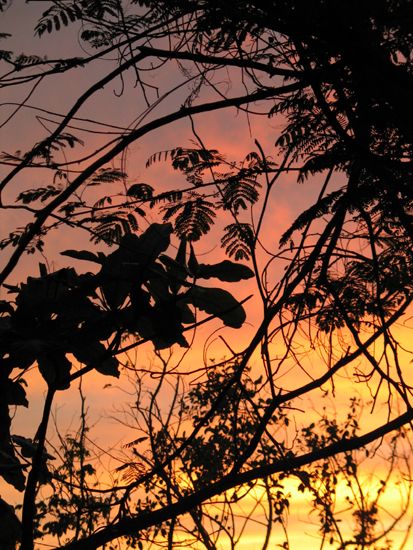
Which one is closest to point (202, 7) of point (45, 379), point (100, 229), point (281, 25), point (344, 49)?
point (281, 25)

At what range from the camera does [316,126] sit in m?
3.73

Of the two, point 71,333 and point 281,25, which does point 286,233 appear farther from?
point 71,333

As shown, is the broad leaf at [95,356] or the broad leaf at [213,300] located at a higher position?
the broad leaf at [213,300]

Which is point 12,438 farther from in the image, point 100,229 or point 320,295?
point 320,295

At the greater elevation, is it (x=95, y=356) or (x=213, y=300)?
(x=213, y=300)

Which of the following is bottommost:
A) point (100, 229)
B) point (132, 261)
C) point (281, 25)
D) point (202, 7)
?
point (132, 261)

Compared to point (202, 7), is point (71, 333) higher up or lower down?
lower down

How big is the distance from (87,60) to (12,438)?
1512 mm

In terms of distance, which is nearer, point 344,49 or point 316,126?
point 344,49

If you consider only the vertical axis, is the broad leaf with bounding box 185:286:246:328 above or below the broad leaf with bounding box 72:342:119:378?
above

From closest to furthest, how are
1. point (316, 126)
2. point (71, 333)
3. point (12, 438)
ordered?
point (71, 333)
point (12, 438)
point (316, 126)

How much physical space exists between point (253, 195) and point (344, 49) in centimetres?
104

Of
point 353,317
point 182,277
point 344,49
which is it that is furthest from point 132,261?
point 353,317

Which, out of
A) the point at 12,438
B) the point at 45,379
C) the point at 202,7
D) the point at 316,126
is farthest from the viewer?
the point at 316,126
